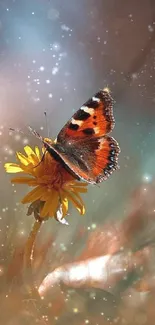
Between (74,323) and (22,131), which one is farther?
(22,131)

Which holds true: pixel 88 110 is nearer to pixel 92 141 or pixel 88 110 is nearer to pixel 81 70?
pixel 92 141

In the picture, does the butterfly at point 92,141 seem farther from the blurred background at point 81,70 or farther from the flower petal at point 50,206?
the blurred background at point 81,70

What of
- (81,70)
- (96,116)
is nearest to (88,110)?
(96,116)

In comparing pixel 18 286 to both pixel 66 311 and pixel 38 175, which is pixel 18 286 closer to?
pixel 66 311

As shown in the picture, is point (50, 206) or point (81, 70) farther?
point (81, 70)

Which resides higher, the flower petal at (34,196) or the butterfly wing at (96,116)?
the butterfly wing at (96,116)

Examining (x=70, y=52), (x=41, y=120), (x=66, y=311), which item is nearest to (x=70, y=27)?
(x=70, y=52)

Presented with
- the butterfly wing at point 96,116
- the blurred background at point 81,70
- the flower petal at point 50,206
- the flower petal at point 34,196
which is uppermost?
the blurred background at point 81,70

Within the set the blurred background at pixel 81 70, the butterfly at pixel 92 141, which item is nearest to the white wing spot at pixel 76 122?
the butterfly at pixel 92 141
